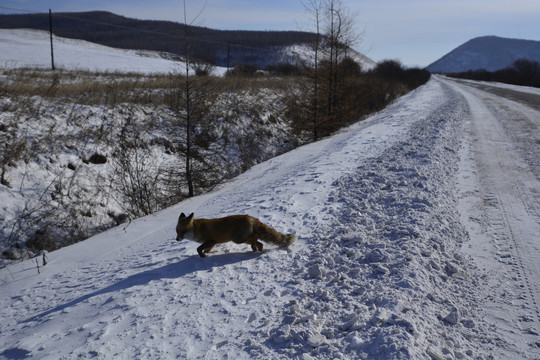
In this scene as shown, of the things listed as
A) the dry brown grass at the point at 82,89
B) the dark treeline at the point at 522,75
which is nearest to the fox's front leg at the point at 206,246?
the dry brown grass at the point at 82,89

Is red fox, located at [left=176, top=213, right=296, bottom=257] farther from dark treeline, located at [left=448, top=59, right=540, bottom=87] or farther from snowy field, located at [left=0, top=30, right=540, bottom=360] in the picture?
dark treeline, located at [left=448, top=59, right=540, bottom=87]

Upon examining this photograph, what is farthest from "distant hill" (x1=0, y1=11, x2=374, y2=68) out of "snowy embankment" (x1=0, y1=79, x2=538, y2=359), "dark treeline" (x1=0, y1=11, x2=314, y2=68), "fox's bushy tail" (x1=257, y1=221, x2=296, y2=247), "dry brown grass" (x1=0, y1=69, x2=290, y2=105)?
"fox's bushy tail" (x1=257, y1=221, x2=296, y2=247)

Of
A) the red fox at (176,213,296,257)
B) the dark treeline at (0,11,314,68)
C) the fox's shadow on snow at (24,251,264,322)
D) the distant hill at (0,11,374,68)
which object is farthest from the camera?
the dark treeline at (0,11,314,68)

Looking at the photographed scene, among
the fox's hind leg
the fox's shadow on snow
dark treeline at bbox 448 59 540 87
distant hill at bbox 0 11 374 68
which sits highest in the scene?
distant hill at bbox 0 11 374 68

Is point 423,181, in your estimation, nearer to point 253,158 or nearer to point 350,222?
point 350,222

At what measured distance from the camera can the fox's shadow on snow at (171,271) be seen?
4.09 meters

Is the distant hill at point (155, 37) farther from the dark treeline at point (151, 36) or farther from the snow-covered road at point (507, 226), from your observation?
the snow-covered road at point (507, 226)

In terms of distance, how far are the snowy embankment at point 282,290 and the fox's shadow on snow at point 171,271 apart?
24 millimetres

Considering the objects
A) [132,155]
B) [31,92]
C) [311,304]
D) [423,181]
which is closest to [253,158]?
[132,155]

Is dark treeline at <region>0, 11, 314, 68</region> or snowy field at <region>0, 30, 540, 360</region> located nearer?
snowy field at <region>0, 30, 540, 360</region>

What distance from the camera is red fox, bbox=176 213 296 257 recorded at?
4590 mm

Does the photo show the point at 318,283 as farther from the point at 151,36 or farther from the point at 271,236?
the point at 151,36

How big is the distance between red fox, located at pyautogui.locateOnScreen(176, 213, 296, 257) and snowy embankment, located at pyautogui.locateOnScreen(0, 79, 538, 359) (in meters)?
0.18

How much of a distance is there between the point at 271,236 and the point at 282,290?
954 millimetres
